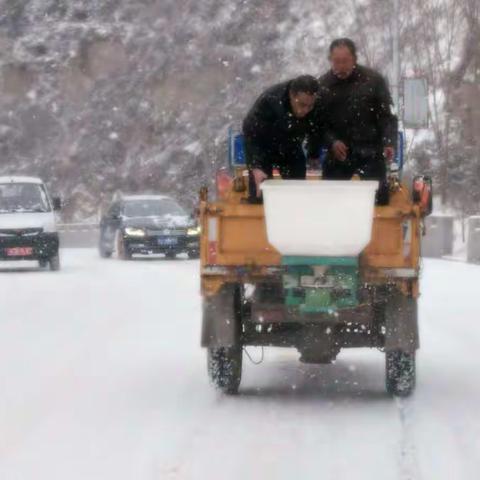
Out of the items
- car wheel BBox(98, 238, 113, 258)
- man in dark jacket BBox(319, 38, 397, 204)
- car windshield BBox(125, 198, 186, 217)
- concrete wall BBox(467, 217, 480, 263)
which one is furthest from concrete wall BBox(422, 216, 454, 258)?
man in dark jacket BBox(319, 38, 397, 204)

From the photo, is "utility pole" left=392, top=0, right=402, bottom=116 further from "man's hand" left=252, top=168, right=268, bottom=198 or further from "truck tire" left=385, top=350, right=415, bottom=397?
"man's hand" left=252, top=168, right=268, bottom=198

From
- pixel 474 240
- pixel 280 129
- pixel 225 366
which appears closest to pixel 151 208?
pixel 474 240

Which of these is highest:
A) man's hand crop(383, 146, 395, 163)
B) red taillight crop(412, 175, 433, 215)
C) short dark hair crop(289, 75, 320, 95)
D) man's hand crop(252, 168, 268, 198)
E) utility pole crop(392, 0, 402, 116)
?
utility pole crop(392, 0, 402, 116)

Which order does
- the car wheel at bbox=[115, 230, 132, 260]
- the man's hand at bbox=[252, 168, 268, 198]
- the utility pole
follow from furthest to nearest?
the utility pole, the car wheel at bbox=[115, 230, 132, 260], the man's hand at bbox=[252, 168, 268, 198]

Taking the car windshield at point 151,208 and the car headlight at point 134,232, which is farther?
the car windshield at point 151,208

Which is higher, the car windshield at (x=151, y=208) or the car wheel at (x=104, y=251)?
the car windshield at (x=151, y=208)

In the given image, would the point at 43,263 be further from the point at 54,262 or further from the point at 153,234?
the point at 153,234

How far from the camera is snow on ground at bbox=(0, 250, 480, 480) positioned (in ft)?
23.7

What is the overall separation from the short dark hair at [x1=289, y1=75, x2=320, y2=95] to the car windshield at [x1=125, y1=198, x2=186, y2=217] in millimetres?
25859

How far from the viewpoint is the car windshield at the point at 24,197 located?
30172 millimetres

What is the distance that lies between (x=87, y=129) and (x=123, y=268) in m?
44.1

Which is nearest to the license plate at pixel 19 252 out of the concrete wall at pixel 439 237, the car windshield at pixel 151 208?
the car windshield at pixel 151 208

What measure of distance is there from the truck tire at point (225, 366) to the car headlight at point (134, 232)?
931 inches

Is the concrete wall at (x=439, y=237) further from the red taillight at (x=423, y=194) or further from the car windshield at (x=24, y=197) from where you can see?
the red taillight at (x=423, y=194)
